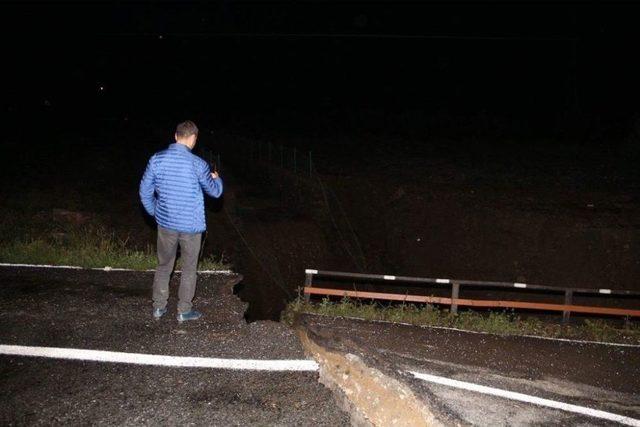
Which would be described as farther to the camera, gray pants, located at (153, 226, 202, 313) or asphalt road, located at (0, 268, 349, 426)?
gray pants, located at (153, 226, 202, 313)

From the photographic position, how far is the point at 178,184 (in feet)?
15.2

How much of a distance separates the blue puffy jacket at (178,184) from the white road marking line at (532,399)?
2.75m

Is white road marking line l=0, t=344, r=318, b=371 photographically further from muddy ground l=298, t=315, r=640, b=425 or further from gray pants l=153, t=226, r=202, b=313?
gray pants l=153, t=226, r=202, b=313

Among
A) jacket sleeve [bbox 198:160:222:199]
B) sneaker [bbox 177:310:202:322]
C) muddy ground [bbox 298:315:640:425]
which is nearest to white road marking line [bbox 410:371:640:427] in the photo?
muddy ground [bbox 298:315:640:425]

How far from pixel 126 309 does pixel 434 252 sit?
39.9 ft

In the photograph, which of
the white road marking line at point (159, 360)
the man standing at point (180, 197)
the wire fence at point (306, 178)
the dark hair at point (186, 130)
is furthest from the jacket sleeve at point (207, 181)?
the wire fence at point (306, 178)

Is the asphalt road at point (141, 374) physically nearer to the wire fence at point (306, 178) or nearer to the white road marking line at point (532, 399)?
the white road marking line at point (532, 399)

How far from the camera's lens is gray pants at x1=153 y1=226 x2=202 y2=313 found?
15.5ft

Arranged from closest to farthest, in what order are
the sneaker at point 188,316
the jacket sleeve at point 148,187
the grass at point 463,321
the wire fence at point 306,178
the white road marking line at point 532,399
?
the white road marking line at point 532,399 → the jacket sleeve at point 148,187 → the sneaker at point 188,316 → the grass at point 463,321 → the wire fence at point 306,178

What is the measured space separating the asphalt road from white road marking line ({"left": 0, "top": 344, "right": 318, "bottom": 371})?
7cm

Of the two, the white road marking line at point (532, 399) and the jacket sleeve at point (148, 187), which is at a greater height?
the jacket sleeve at point (148, 187)

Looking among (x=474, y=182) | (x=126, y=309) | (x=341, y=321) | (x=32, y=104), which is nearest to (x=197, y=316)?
(x=126, y=309)

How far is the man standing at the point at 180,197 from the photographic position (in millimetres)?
4629

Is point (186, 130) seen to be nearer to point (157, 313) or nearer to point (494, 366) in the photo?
point (157, 313)
